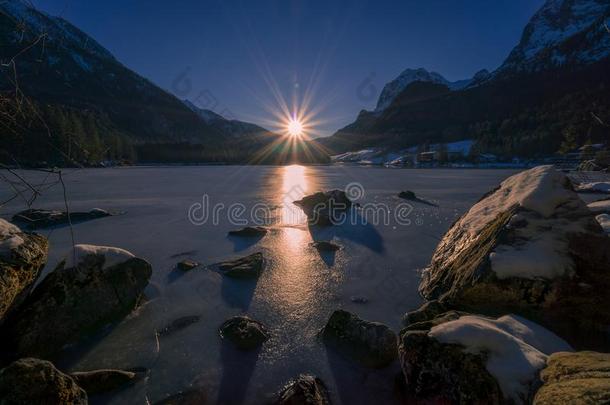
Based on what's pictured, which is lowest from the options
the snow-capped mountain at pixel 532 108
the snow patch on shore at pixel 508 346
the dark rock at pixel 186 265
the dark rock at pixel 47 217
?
the dark rock at pixel 186 265

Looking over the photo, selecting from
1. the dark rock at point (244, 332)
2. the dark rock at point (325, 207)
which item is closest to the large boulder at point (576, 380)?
the dark rock at point (244, 332)

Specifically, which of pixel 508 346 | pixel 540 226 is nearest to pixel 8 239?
pixel 508 346

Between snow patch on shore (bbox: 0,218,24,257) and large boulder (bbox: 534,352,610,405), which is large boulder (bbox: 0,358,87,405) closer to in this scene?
snow patch on shore (bbox: 0,218,24,257)

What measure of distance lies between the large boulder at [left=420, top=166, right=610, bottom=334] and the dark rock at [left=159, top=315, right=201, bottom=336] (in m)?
4.55

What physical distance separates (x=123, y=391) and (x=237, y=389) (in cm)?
153

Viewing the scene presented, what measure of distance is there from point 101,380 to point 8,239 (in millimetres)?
2909

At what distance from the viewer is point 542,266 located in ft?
14.0

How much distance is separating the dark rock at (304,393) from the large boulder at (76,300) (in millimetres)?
3597

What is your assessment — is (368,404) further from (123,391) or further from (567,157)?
(567,157)

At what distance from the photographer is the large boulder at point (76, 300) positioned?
4.37m

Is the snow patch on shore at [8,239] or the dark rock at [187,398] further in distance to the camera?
the snow patch on shore at [8,239]

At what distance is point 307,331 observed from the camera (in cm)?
507

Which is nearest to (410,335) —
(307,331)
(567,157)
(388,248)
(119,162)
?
(307,331)

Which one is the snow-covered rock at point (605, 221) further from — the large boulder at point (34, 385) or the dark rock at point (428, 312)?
the large boulder at point (34, 385)
